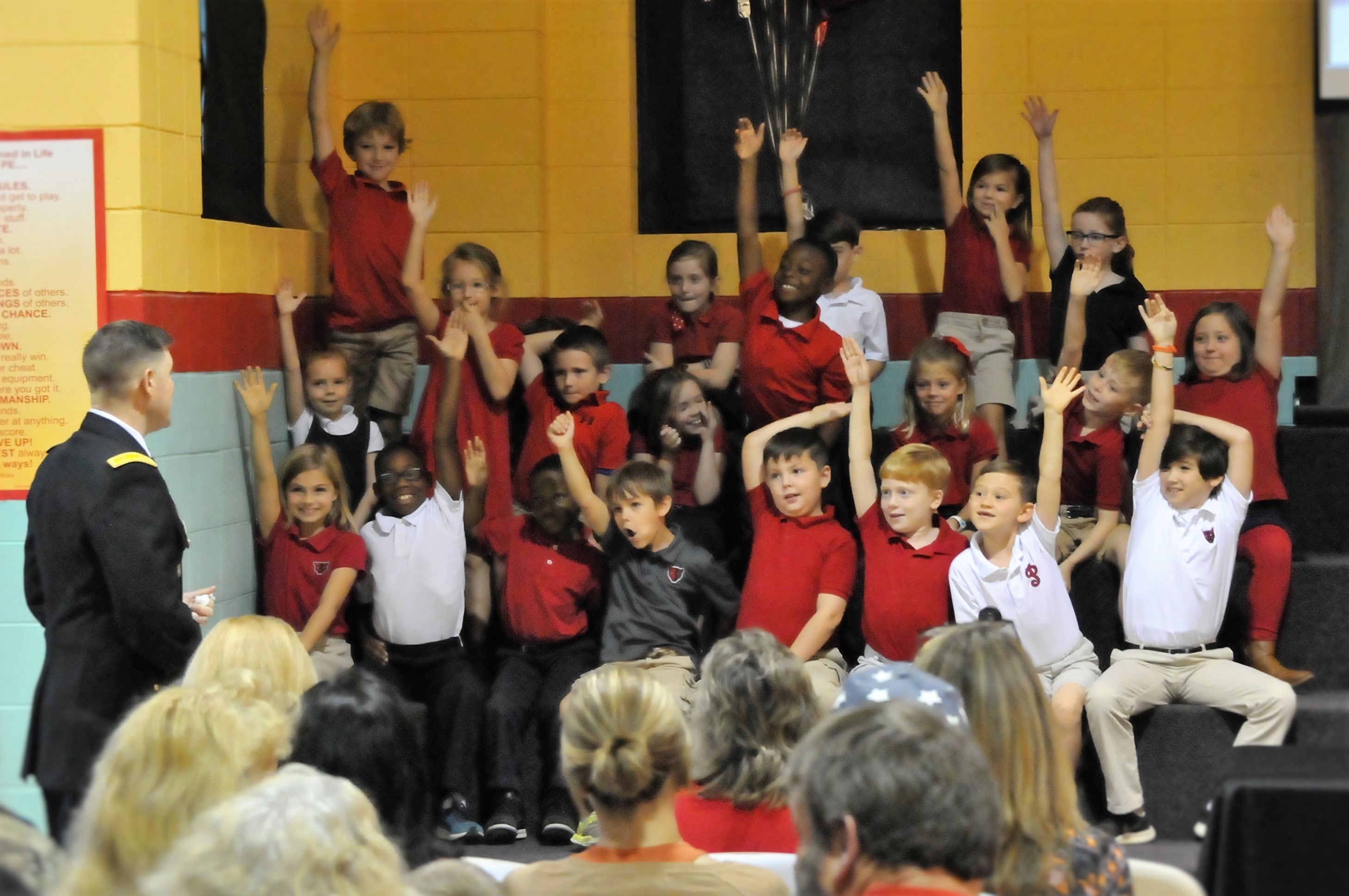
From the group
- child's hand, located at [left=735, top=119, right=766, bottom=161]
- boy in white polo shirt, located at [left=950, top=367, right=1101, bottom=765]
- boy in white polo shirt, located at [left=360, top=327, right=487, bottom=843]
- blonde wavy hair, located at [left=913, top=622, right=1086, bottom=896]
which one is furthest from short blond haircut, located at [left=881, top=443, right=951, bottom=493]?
blonde wavy hair, located at [left=913, top=622, right=1086, bottom=896]

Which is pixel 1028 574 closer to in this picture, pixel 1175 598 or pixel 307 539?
pixel 1175 598

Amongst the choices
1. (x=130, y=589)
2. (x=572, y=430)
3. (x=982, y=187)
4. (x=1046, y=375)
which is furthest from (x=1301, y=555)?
(x=130, y=589)

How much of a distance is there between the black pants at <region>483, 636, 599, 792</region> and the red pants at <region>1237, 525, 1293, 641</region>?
1.98m

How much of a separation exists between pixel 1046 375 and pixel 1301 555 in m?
1.15

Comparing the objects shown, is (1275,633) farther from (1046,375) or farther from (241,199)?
(241,199)

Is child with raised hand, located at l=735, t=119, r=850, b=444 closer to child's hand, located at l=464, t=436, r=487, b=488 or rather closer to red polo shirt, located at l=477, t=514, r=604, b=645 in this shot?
red polo shirt, located at l=477, t=514, r=604, b=645

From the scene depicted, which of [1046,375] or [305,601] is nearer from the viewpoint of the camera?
[305,601]

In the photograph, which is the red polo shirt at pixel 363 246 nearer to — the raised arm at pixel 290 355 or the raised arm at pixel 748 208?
the raised arm at pixel 290 355

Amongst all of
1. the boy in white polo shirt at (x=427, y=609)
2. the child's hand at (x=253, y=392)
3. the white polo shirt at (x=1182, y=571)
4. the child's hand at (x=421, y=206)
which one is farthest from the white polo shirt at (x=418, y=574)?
the white polo shirt at (x=1182, y=571)

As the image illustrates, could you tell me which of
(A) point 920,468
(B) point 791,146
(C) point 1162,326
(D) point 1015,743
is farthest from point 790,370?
(D) point 1015,743

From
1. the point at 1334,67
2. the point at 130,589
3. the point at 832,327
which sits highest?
the point at 1334,67

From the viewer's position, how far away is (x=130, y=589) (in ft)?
10.00

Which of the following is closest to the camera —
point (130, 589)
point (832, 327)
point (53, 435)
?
point (130, 589)

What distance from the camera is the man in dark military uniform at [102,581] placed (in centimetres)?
307
